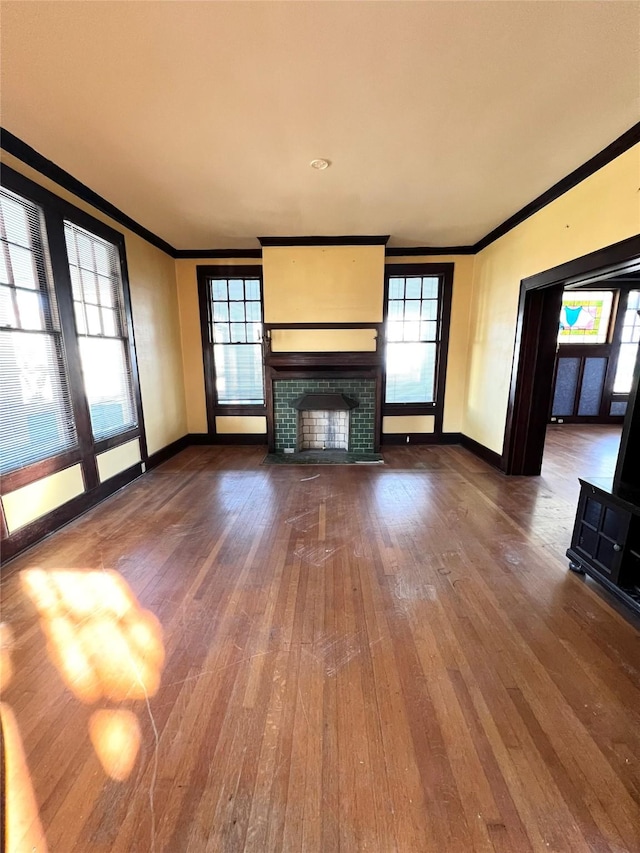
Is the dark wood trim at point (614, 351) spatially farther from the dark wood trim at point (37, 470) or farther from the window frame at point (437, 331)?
the dark wood trim at point (37, 470)

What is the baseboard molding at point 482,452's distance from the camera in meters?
4.23

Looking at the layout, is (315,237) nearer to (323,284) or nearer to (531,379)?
(323,284)

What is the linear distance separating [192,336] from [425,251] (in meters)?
3.76

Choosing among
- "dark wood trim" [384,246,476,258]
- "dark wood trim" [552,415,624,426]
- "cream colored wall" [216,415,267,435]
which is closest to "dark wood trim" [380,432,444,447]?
"cream colored wall" [216,415,267,435]

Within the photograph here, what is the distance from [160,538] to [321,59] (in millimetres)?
3283

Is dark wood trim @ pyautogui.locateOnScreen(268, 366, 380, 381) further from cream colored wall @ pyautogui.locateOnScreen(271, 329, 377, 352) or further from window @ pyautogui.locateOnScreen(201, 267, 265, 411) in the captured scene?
window @ pyautogui.locateOnScreen(201, 267, 265, 411)

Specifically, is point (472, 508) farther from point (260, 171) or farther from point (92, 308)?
point (92, 308)

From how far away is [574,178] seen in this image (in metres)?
2.83

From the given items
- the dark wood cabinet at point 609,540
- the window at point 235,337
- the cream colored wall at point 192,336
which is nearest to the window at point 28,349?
the cream colored wall at point 192,336

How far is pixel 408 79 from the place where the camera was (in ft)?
6.15

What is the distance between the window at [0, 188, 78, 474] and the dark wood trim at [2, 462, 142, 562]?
49 centimetres

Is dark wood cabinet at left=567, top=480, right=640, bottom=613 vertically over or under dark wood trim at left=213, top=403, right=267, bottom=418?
under

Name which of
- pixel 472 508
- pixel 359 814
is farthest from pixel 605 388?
pixel 359 814

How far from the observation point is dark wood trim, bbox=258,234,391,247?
4379 millimetres
